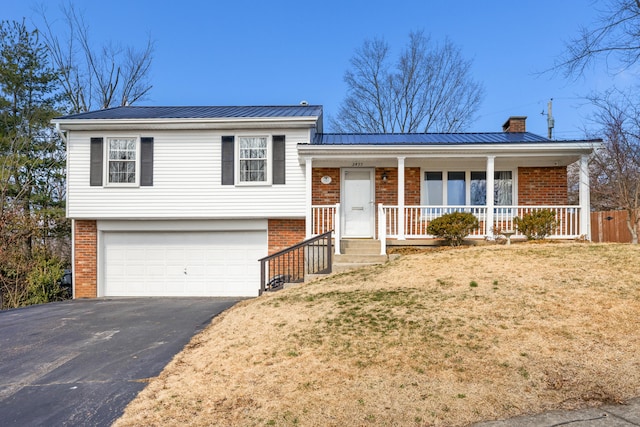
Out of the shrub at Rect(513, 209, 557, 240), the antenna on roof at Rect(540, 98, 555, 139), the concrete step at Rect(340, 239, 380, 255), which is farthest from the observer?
the antenna on roof at Rect(540, 98, 555, 139)

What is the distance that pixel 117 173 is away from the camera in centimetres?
1185

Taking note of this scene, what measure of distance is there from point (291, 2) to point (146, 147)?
9.39m

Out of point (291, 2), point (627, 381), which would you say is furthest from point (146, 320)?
point (291, 2)

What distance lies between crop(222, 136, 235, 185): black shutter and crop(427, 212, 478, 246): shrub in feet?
19.1

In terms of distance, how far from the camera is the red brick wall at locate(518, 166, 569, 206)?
1212cm

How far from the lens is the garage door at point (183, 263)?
1216cm

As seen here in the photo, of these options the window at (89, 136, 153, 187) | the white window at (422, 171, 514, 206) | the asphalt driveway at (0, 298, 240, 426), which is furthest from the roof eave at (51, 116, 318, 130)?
the asphalt driveway at (0, 298, 240, 426)

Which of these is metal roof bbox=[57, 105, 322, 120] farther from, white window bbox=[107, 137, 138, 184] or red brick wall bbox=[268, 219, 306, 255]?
red brick wall bbox=[268, 219, 306, 255]

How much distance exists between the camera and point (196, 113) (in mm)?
13055

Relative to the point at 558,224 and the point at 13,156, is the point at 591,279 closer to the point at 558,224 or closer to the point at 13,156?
the point at 558,224

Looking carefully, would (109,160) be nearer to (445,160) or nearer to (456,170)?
(445,160)

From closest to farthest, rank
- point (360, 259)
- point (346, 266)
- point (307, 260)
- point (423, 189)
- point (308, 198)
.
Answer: point (346, 266) < point (360, 259) < point (307, 260) < point (308, 198) < point (423, 189)

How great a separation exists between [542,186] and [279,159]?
25.8 ft

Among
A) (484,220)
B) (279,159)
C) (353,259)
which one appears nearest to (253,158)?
(279,159)
